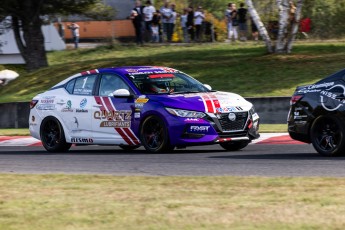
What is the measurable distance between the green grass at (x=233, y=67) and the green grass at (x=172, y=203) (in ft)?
40.1

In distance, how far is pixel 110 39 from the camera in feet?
128

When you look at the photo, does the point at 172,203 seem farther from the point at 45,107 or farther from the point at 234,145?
the point at 45,107

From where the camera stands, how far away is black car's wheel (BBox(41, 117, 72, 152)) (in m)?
15.9

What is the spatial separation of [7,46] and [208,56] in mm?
15047

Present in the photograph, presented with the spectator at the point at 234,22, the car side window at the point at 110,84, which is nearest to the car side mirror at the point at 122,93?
the car side window at the point at 110,84

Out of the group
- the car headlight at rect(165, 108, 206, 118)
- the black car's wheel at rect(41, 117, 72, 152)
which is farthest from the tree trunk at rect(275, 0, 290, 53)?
the car headlight at rect(165, 108, 206, 118)

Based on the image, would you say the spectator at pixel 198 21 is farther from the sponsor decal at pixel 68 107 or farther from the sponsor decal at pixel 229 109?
the sponsor decal at pixel 229 109

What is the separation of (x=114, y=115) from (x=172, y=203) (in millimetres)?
6334

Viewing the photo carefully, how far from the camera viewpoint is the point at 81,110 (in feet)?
50.7

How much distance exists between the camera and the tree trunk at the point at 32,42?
99.4 ft

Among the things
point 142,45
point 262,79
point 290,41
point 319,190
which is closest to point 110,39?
point 142,45

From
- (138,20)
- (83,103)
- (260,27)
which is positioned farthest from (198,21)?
(83,103)

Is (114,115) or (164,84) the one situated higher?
A: (164,84)

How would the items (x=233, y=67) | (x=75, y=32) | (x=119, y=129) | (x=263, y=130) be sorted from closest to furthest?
(x=119, y=129), (x=263, y=130), (x=233, y=67), (x=75, y=32)
